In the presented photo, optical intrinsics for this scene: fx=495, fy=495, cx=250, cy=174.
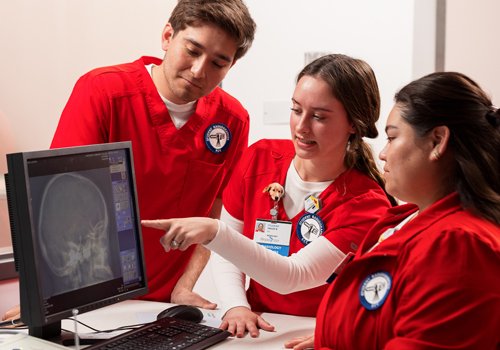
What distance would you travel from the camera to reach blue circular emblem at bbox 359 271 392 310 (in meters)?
1.00

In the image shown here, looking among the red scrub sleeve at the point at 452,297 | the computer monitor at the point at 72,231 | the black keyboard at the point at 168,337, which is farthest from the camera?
the black keyboard at the point at 168,337

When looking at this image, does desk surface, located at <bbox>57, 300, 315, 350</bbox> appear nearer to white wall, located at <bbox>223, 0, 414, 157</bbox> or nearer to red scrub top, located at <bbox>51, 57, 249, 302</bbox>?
red scrub top, located at <bbox>51, 57, 249, 302</bbox>

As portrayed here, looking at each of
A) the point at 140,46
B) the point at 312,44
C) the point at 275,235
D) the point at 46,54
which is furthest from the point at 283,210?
the point at 312,44

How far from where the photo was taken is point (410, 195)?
1.11 m

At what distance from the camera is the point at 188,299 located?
1.62 meters

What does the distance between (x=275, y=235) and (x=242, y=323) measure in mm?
302

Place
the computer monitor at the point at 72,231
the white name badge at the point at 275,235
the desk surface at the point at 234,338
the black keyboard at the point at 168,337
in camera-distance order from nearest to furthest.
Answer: the computer monitor at the point at 72,231, the black keyboard at the point at 168,337, the desk surface at the point at 234,338, the white name badge at the point at 275,235

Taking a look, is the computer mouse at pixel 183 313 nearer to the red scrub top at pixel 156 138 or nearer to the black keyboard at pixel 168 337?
the black keyboard at pixel 168 337

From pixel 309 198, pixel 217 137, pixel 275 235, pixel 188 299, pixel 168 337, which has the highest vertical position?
pixel 217 137

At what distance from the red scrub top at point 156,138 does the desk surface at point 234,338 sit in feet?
0.67

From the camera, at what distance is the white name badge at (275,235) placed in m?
1.50

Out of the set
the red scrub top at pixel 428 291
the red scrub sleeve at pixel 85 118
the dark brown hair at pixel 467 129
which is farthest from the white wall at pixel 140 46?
the dark brown hair at pixel 467 129

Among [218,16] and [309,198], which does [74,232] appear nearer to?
[309,198]

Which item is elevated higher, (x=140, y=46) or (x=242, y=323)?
(x=140, y=46)
